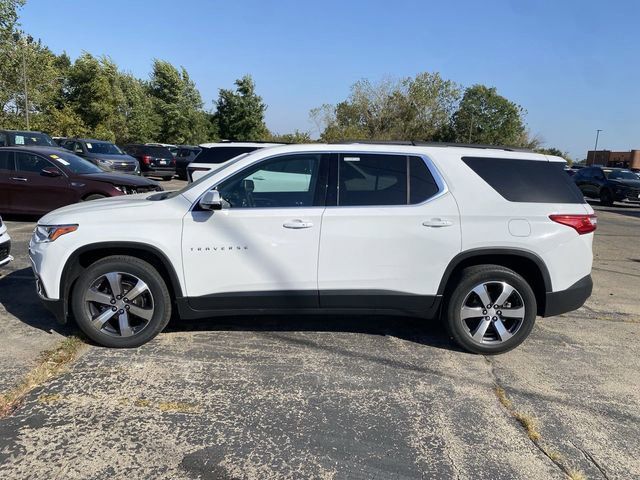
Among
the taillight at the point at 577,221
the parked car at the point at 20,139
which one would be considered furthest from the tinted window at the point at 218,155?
the parked car at the point at 20,139

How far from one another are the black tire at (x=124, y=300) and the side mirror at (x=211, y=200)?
0.71m

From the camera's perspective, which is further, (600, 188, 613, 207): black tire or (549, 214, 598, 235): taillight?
(600, 188, 613, 207): black tire

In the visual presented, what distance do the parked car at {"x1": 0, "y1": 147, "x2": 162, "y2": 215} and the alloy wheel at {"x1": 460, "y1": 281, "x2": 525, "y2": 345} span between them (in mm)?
7535

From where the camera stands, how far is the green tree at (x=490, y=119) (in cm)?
6113

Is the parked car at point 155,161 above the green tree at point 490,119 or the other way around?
the other way around

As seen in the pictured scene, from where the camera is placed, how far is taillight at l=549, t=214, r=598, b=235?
4.34 meters

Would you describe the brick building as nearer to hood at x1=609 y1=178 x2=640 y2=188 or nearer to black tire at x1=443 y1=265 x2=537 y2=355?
hood at x1=609 y1=178 x2=640 y2=188

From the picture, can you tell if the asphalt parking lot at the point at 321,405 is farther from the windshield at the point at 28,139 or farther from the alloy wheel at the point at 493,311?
the windshield at the point at 28,139

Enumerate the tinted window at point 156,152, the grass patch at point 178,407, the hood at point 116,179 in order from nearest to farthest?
the grass patch at point 178,407
the hood at point 116,179
the tinted window at point 156,152

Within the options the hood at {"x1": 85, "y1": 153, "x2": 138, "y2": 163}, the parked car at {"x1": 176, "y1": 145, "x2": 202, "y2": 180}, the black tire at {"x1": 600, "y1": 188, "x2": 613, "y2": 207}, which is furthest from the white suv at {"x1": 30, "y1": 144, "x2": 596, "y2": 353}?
the black tire at {"x1": 600, "y1": 188, "x2": 613, "y2": 207}

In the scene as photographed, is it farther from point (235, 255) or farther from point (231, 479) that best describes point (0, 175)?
point (231, 479)

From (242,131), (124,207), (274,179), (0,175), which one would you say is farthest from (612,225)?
(242,131)

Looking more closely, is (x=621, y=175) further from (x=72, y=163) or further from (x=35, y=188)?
(x=35, y=188)

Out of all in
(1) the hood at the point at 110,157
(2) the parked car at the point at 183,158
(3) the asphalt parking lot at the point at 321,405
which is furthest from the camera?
(2) the parked car at the point at 183,158
